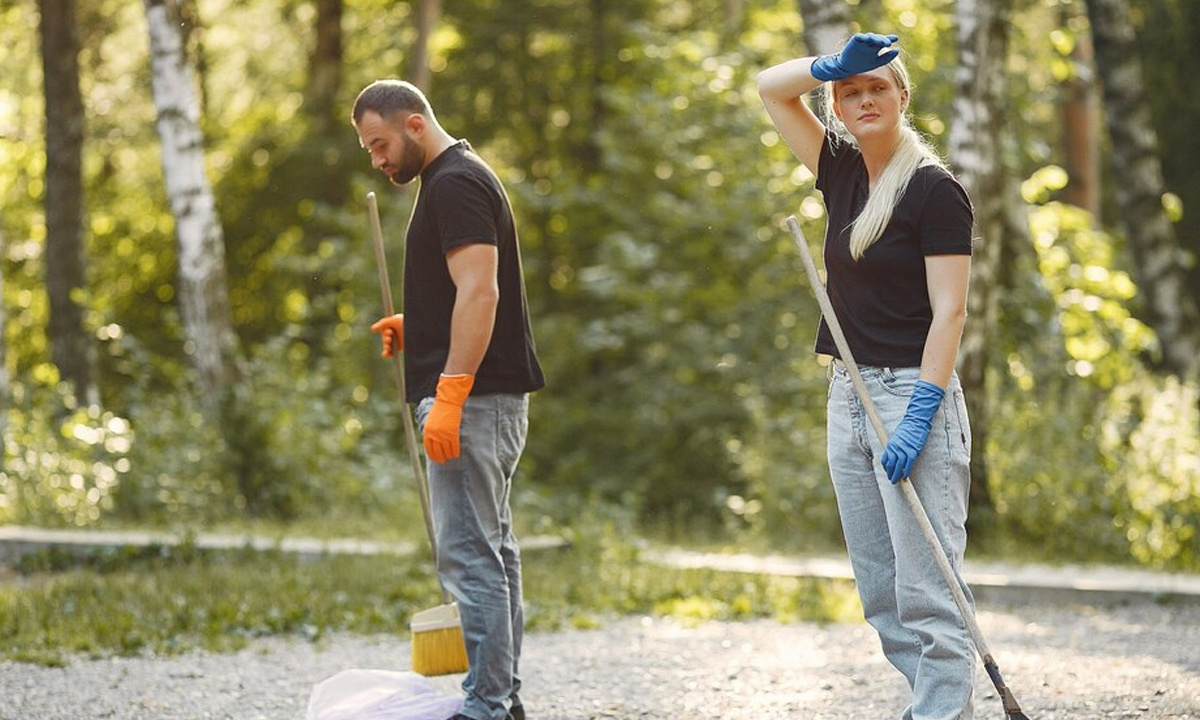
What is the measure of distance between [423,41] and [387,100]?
13550 millimetres

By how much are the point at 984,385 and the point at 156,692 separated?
5.43 m

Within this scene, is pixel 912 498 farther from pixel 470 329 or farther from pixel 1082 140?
pixel 1082 140

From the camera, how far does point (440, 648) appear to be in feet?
17.2

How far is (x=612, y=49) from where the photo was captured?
19047 mm

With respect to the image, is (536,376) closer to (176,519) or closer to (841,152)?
(841,152)

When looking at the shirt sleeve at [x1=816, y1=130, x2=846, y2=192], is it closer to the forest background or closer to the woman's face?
the woman's face

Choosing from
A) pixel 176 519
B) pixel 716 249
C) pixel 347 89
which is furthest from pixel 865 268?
pixel 347 89

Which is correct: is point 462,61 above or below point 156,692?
above

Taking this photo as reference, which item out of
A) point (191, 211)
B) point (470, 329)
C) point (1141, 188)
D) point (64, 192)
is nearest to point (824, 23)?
point (1141, 188)

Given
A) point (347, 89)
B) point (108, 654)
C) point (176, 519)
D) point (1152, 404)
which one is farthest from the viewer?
point (347, 89)

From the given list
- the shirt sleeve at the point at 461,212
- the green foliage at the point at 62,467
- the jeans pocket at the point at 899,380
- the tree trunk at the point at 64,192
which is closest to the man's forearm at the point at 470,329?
the shirt sleeve at the point at 461,212

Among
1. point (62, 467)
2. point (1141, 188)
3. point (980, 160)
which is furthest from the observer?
point (1141, 188)

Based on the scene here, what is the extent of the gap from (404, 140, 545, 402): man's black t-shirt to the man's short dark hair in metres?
0.18

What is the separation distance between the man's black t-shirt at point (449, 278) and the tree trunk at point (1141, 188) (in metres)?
8.32
